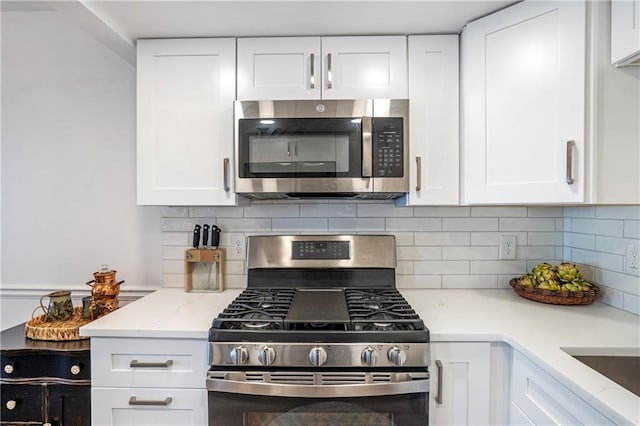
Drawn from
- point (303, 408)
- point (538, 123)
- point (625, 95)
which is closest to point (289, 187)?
point (303, 408)

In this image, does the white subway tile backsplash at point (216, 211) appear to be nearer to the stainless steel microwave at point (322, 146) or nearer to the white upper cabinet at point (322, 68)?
the stainless steel microwave at point (322, 146)

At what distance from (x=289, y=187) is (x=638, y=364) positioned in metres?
1.35

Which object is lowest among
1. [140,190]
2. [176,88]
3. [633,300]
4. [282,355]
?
[282,355]

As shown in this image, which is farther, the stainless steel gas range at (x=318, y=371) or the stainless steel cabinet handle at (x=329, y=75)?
the stainless steel cabinet handle at (x=329, y=75)

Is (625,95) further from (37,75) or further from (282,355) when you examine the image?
(37,75)

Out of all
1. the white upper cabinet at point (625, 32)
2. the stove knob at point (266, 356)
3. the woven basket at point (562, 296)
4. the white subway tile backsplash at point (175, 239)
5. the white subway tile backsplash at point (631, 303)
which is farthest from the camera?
the white subway tile backsplash at point (175, 239)

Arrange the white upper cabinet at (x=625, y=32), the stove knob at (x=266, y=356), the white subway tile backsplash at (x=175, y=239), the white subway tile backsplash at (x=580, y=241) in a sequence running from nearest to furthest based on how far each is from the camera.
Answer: the white upper cabinet at (x=625, y=32)
the stove knob at (x=266, y=356)
the white subway tile backsplash at (x=580, y=241)
the white subway tile backsplash at (x=175, y=239)

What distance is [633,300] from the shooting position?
1.45m

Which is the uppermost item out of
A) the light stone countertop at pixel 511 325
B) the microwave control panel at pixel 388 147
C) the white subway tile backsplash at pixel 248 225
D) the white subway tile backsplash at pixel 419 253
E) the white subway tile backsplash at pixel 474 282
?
the microwave control panel at pixel 388 147

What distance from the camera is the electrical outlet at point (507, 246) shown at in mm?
1869

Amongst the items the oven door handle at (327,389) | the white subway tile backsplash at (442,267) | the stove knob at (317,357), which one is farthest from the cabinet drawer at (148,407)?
the white subway tile backsplash at (442,267)

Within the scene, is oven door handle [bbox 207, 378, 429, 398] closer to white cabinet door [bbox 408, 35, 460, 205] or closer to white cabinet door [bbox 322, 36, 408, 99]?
white cabinet door [bbox 408, 35, 460, 205]

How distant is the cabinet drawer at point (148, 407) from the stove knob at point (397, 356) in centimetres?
70

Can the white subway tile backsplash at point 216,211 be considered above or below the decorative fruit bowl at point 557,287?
above
